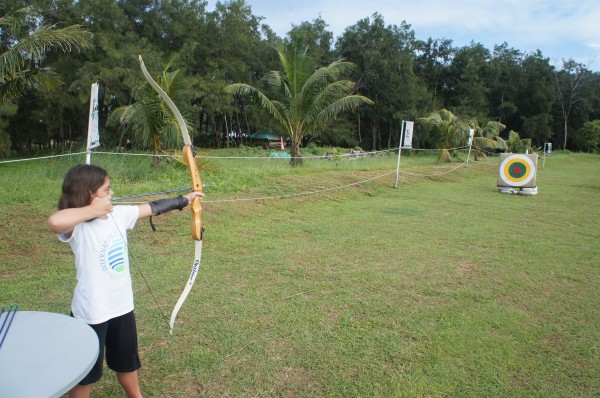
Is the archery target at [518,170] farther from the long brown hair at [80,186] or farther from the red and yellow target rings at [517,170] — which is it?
the long brown hair at [80,186]

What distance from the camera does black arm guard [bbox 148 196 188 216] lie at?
2035 mm

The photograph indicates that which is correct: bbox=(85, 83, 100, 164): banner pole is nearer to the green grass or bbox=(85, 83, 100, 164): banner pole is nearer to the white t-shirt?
the green grass

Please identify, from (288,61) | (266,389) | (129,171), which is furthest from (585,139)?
(266,389)

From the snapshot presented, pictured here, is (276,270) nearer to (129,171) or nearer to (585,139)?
(129,171)

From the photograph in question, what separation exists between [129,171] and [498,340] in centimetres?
796

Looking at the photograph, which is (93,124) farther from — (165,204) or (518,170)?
(518,170)

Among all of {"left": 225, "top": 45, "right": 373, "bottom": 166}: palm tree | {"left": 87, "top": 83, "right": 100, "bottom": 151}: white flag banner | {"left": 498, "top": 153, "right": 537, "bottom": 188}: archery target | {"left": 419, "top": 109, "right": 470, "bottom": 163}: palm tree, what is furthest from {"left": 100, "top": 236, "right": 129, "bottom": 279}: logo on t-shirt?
{"left": 419, "top": 109, "right": 470, "bottom": 163}: palm tree

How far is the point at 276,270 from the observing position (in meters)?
4.14

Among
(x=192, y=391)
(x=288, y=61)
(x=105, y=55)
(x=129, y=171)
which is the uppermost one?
(x=105, y=55)

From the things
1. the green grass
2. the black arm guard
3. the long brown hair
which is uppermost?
the long brown hair

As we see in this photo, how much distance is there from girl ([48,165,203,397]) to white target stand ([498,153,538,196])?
10.5 m

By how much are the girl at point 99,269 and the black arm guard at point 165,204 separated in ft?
0.65

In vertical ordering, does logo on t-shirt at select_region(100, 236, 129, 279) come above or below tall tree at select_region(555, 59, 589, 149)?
below

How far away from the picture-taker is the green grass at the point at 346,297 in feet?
7.79
